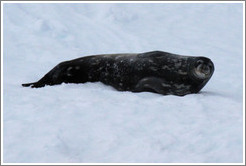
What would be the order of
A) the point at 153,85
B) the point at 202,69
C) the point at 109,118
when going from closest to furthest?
the point at 109,118
the point at 153,85
the point at 202,69

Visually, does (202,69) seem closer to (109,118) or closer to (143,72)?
(143,72)

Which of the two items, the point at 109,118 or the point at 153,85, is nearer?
the point at 109,118

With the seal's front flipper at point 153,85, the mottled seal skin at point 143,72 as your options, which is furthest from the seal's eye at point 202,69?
the seal's front flipper at point 153,85

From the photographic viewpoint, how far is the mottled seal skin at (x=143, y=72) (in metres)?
5.80

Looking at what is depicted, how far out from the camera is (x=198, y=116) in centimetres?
405

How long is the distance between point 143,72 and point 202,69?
807 millimetres

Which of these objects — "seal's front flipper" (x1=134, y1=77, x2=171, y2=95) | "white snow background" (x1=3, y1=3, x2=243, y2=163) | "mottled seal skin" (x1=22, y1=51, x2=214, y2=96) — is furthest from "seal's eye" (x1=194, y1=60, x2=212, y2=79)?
"seal's front flipper" (x1=134, y1=77, x2=171, y2=95)

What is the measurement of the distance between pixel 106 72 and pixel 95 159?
3289 millimetres

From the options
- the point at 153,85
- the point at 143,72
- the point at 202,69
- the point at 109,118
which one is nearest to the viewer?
the point at 109,118

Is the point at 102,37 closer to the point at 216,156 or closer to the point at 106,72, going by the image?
the point at 106,72

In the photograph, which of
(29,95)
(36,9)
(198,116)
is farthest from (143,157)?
(36,9)

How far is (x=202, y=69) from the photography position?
19.2 ft

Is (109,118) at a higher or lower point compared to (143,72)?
higher

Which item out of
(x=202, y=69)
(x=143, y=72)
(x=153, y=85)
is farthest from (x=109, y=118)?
(x=202, y=69)
